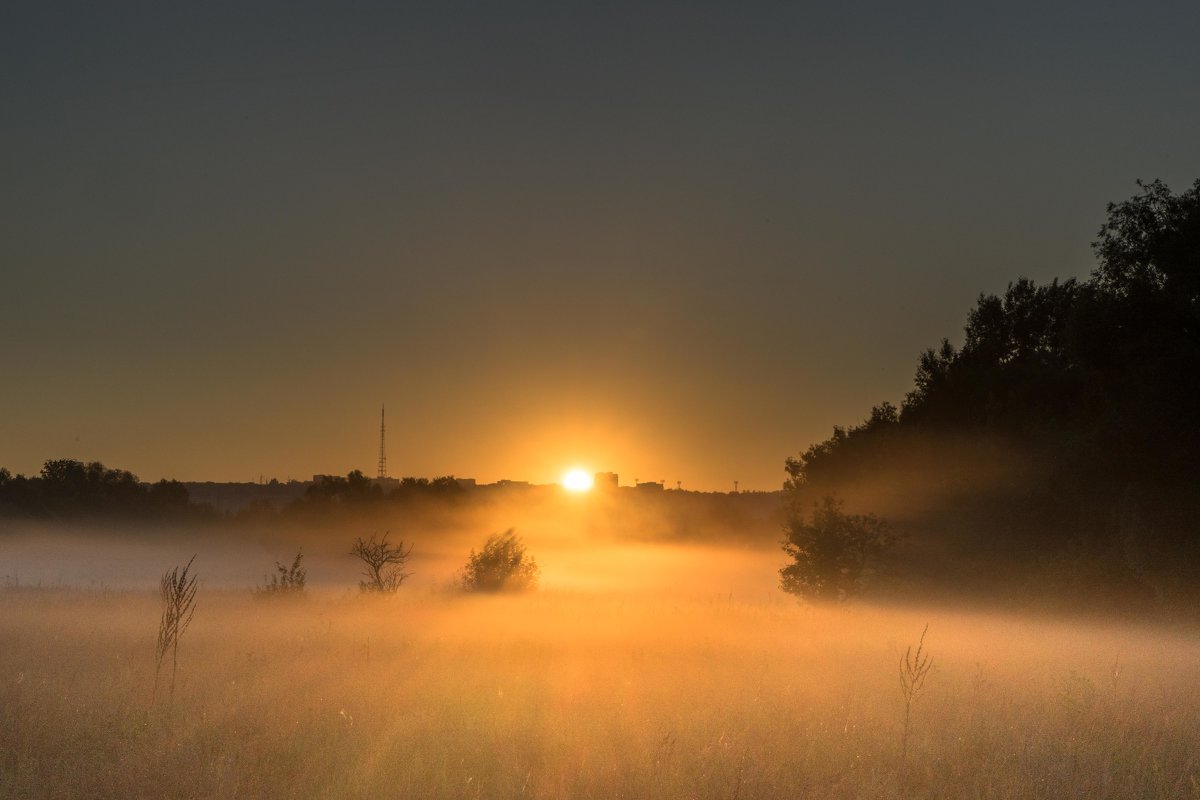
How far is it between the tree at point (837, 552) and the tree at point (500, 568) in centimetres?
942

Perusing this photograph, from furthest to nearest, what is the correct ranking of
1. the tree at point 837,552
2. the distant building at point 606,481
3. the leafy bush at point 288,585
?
the distant building at point 606,481 → the tree at point 837,552 → the leafy bush at point 288,585

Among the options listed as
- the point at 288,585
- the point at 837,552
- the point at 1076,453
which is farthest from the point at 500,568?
the point at 1076,453

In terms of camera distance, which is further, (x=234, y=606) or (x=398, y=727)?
(x=234, y=606)

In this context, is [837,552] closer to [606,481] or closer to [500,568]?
[500,568]

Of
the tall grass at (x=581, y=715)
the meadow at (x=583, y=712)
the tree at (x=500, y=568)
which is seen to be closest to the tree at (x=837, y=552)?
the tree at (x=500, y=568)

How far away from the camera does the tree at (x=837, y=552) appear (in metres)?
33.2

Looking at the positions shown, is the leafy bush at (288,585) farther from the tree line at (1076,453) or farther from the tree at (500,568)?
the tree line at (1076,453)

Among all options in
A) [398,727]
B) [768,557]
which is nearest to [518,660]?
[398,727]

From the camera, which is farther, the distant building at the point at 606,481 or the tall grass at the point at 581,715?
the distant building at the point at 606,481

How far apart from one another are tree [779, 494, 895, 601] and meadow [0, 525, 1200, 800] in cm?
970

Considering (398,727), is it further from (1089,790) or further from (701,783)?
(1089,790)

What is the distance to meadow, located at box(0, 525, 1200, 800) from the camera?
9961 mm

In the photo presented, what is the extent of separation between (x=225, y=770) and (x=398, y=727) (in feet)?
7.72

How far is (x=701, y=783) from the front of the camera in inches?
390
